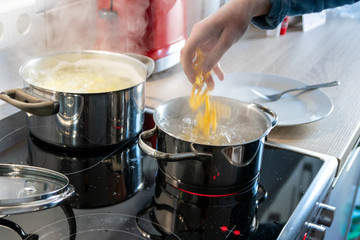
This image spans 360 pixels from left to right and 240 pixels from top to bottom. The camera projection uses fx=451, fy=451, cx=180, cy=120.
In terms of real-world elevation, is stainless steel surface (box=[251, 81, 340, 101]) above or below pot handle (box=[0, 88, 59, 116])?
below

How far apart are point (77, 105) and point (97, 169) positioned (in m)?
0.13

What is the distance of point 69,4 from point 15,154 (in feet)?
1.60

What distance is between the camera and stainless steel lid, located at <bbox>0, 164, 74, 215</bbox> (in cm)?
67

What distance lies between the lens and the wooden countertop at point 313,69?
1.06 m

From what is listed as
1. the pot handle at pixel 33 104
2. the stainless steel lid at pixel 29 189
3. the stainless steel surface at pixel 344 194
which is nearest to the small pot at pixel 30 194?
the stainless steel lid at pixel 29 189

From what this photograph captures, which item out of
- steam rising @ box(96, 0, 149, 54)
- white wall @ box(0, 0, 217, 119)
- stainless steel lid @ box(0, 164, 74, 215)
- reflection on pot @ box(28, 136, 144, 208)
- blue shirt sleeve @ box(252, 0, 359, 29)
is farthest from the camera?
steam rising @ box(96, 0, 149, 54)

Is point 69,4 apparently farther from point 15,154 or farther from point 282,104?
point 282,104

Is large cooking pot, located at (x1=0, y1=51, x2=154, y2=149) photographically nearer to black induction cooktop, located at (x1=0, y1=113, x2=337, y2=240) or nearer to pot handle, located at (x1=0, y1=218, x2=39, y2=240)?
black induction cooktop, located at (x1=0, y1=113, x2=337, y2=240)

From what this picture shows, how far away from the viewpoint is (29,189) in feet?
2.42

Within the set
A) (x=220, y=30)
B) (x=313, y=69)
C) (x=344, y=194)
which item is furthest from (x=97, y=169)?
(x=313, y=69)

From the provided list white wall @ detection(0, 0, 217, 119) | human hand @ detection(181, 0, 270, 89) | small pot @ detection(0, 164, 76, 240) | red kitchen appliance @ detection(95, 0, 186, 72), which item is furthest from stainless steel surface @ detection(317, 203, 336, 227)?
white wall @ detection(0, 0, 217, 119)

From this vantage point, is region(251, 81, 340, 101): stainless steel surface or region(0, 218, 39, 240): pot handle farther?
region(251, 81, 340, 101): stainless steel surface

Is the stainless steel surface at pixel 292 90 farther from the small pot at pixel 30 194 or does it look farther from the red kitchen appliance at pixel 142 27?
the small pot at pixel 30 194

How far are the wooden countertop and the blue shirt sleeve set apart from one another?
269 millimetres
